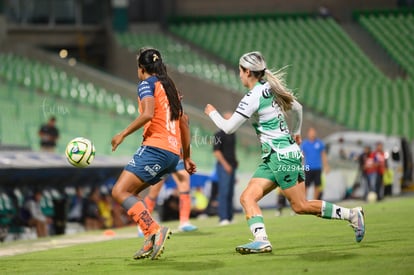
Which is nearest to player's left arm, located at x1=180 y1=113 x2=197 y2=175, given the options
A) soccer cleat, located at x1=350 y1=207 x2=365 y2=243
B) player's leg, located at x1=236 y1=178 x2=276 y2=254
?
player's leg, located at x1=236 y1=178 x2=276 y2=254

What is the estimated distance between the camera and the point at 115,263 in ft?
40.4

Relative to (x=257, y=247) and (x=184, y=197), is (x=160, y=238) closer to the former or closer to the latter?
(x=257, y=247)

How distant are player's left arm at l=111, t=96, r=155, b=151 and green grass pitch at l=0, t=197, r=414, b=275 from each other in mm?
1302

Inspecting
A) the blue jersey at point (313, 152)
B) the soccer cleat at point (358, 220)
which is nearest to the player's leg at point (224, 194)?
the blue jersey at point (313, 152)

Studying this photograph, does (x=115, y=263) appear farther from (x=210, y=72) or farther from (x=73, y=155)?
(x=210, y=72)

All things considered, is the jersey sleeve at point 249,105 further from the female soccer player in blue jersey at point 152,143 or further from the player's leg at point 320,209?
the player's leg at point 320,209

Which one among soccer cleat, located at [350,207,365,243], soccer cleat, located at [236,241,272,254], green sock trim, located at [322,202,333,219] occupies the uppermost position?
green sock trim, located at [322,202,333,219]

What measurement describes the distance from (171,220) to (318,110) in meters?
16.7

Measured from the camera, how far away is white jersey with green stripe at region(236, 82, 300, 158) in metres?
12.1

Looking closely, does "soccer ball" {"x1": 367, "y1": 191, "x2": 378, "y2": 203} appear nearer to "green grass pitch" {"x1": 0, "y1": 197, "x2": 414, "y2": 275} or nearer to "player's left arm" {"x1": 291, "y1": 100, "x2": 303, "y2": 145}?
"green grass pitch" {"x1": 0, "y1": 197, "x2": 414, "y2": 275}

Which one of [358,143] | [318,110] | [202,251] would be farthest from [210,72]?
[202,251]

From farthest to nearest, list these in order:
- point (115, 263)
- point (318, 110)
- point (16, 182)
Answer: point (318, 110) → point (16, 182) → point (115, 263)

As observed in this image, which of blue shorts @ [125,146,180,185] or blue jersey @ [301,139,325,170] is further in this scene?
blue jersey @ [301,139,325,170]

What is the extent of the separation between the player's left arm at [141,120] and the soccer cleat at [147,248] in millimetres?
1054
